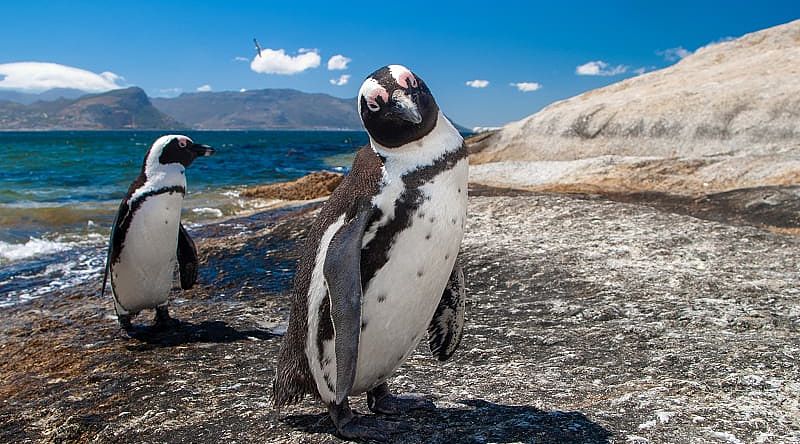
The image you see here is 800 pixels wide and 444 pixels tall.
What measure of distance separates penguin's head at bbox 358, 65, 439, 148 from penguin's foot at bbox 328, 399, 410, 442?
1257 mm

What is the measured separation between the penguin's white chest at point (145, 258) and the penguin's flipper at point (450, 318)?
3.33 m

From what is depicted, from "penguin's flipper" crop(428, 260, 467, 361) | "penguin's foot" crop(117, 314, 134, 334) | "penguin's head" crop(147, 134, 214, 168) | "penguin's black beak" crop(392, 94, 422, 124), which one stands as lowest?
"penguin's foot" crop(117, 314, 134, 334)

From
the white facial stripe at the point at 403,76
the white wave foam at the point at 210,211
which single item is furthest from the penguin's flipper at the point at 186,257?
the white wave foam at the point at 210,211

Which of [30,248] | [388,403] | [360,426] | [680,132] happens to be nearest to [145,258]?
[388,403]

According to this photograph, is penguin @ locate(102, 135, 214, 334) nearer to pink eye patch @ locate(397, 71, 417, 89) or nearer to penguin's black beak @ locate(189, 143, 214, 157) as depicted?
penguin's black beak @ locate(189, 143, 214, 157)

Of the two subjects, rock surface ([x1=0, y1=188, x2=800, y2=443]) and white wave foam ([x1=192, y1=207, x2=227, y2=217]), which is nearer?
rock surface ([x1=0, y1=188, x2=800, y2=443])

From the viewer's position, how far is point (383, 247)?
2908 millimetres

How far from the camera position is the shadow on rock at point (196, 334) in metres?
5.39

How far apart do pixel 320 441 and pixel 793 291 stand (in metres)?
4.03

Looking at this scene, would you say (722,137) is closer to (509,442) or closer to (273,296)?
(273,296)

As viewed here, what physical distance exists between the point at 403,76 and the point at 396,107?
0.55ft

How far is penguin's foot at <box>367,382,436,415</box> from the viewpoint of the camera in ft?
10.9

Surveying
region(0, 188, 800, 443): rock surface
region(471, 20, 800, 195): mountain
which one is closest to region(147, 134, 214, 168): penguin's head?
region(0, 188, 800, 443): rock surface

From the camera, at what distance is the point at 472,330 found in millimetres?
4996
